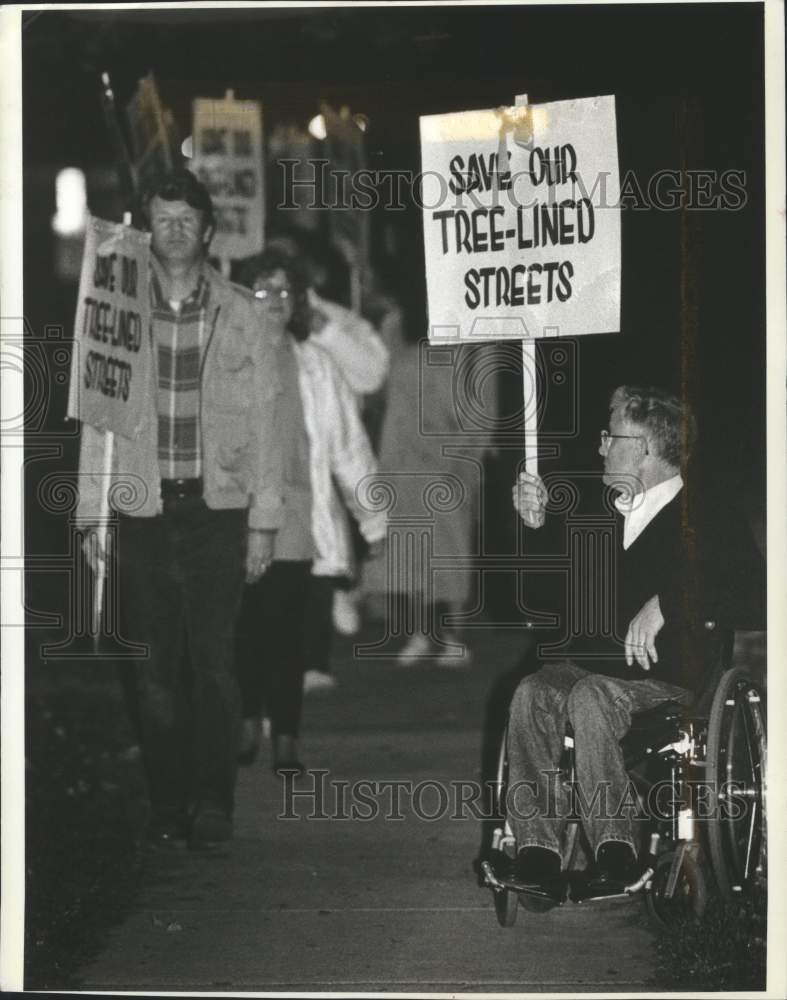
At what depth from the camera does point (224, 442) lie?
8.07 metres

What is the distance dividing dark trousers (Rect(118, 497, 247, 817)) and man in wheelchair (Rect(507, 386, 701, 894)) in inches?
42.4

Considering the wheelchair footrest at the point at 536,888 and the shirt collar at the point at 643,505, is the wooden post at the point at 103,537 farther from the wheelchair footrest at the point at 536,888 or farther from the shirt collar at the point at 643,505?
the shirt collar at the point at 643,505

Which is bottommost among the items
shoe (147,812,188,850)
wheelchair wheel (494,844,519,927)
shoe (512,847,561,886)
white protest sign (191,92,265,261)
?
wheelchair wheel (494,844,519,927)

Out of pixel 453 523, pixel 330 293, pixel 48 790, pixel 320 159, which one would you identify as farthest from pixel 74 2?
pixel 48 790

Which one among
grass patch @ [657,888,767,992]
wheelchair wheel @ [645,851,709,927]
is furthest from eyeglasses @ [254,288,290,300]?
grass patch @ [657,888,767,992]

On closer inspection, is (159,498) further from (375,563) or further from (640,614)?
(640,614)

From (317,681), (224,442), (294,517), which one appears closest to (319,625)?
(317,681)

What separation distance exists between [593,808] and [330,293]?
2301 millimetres

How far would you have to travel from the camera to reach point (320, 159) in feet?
25.5

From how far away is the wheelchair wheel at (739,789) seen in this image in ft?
25.0

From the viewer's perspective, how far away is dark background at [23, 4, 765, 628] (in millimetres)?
7629

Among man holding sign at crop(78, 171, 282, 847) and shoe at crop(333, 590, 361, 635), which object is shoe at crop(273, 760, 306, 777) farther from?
shoe at crop(333, 590, 361, 635)

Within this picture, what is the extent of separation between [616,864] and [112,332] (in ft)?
8.09

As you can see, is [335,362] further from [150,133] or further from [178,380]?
[150,133]
